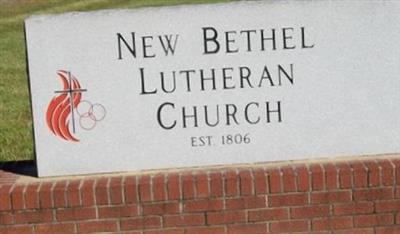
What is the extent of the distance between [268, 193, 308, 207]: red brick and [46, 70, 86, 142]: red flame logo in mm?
1346

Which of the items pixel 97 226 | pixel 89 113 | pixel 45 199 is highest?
pixel 89 113

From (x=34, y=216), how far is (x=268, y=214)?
138cm

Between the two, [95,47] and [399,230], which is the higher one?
[95,47]

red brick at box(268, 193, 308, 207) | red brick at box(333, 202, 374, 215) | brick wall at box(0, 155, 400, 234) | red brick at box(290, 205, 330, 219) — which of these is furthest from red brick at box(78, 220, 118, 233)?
Answer: red brick at box(333, 202, 374, 215)

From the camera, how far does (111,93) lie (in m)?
5.44

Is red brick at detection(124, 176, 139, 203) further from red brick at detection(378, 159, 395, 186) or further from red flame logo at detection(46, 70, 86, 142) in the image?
red brick at detection(378, 159, 395, 186)

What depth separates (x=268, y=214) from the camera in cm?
516

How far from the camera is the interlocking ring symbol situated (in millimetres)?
5457

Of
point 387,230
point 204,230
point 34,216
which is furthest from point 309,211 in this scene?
point 34,216

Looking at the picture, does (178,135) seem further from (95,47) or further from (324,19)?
(324,19)

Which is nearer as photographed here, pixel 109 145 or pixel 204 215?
pixel 204 215

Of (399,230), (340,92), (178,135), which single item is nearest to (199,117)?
(178,135)

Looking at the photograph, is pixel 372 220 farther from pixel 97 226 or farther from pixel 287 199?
pixel 97 226

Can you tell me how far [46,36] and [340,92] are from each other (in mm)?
1872
